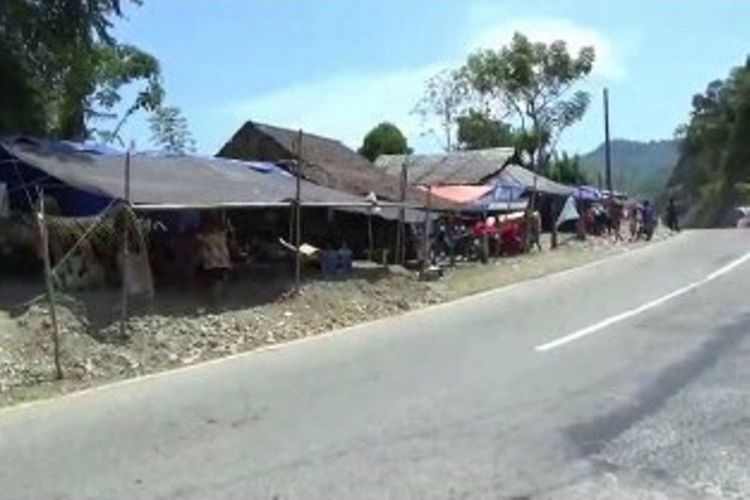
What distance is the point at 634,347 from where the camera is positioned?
15430 mm

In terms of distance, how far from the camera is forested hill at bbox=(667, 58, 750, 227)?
84812 mm

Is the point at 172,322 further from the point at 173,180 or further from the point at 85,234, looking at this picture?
the point at 173,180

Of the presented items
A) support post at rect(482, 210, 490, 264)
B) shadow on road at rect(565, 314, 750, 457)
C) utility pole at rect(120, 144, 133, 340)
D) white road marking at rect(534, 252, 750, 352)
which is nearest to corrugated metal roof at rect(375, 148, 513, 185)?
support post at rect(482, 210, 490, 264)

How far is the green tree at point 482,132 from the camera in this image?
69.1m

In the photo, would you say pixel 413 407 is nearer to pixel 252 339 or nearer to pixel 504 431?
pixel 504 431

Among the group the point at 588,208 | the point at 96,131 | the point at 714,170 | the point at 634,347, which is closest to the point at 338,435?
the point at 634,347

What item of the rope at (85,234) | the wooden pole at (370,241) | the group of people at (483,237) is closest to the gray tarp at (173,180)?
the rope at (85,234)

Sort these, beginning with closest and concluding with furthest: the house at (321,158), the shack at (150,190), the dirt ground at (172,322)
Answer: the dirt ground at (172,322), the shack at (150,190), the house at (321,158)

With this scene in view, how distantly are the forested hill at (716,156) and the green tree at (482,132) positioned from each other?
63.7ft

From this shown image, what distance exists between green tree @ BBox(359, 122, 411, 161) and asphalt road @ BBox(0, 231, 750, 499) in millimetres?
42126

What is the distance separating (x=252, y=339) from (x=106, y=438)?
23.3 feet

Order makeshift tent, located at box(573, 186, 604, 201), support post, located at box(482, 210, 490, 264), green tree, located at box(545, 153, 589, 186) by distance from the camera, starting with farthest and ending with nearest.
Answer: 1. green tree, located at box(545, 153, 589, 186)
2. makeshift tent, located at box(573, 186, 604, 201)
3. support post, located at box(482, 210, 490, 264)

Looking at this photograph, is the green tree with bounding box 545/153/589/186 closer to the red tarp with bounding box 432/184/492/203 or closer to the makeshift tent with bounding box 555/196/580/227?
the makeshift tent with bounding box 555/196/580/227

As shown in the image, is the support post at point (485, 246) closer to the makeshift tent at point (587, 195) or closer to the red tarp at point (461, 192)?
the red tarp at point (461, 192)
